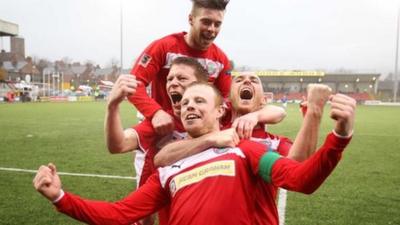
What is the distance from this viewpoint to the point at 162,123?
3.38 metres

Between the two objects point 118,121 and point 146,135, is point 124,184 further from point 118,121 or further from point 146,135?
point 118,121

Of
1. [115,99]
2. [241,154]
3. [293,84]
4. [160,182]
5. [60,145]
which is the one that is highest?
[115,99]

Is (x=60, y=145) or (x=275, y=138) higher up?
(x=275, y=138)

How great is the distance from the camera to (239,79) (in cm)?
367

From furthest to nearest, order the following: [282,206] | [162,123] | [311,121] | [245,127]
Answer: [282,206]
[162,123]
[245,127]
[311,121]

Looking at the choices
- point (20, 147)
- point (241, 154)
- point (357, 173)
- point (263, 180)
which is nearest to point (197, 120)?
point (241, 154)

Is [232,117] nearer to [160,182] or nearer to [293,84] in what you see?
[160,182]

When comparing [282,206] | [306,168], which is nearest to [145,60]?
[306,168]

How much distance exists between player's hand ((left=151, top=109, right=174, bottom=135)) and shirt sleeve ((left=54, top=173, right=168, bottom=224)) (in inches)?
21.5

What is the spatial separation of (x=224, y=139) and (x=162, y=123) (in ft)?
2.61

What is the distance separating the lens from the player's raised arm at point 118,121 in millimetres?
2875

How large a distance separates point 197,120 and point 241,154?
401 millimetres

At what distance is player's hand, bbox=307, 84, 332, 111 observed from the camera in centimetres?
238

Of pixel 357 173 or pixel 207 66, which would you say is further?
pixel 357 173
